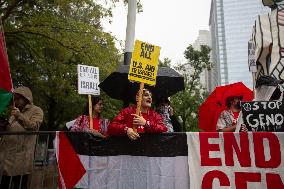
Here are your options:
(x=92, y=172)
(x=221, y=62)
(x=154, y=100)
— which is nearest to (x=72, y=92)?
(x=154, y=100)

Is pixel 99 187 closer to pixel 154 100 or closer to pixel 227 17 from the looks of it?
pixel 154 100

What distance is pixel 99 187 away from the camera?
4.52 m

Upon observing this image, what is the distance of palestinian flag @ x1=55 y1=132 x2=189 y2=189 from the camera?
4391mm

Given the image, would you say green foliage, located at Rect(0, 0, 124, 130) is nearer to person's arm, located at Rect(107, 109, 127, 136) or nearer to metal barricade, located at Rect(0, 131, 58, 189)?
metal barricade, located at Rect(0, 131, 58, 189)

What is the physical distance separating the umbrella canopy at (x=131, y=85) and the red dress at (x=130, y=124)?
1.40 meters

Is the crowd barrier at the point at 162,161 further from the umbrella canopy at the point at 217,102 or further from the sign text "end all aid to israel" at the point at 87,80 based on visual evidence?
the umbrella canopy at the point at 217,102

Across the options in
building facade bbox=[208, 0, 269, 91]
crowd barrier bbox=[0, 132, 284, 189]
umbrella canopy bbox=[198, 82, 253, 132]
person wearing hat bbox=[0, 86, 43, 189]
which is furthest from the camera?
building facade bbox=[208, 0, 269, 91]

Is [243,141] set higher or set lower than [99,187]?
higher

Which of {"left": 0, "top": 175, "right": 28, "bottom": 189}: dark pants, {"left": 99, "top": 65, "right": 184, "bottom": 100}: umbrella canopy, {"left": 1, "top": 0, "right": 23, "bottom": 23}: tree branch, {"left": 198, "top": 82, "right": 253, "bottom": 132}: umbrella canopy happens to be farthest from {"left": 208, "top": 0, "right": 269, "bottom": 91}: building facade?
{"left": 0, "top": 175, "right": 28, "bottom": 189}: dark pants

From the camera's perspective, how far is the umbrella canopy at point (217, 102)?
7.12 metres

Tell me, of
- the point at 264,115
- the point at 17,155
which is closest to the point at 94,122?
the point at 17,155

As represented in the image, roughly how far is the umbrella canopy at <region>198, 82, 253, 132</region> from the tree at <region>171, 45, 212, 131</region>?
19.4 metres

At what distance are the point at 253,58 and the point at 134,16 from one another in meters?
2.45

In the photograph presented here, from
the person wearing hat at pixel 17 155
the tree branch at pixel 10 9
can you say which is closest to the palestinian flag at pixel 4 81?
the person wearing hat at pixel 17 155
